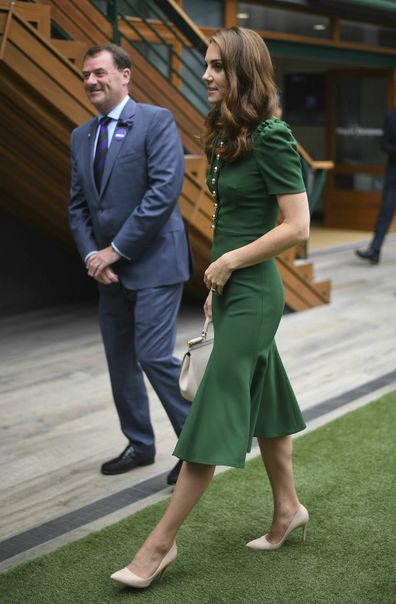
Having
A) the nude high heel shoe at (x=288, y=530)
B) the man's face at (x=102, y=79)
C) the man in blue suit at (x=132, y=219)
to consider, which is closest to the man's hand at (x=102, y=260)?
the man in blue suit at (x=132, y=219)

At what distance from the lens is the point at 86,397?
6.17m

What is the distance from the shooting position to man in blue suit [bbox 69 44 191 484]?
441 centimetres

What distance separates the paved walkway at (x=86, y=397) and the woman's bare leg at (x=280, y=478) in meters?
0.78

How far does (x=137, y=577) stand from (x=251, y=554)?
0.55m

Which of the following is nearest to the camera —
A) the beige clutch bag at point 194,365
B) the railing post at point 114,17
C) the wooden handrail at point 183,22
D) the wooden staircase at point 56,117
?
the beige clutch bag at point 194,365

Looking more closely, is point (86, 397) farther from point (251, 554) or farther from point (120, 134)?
point (251, 554)

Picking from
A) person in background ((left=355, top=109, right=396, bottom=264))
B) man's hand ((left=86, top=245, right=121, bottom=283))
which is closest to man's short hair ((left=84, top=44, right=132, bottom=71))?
man's hand ((left=86, top=245, right=121, bottom=283))

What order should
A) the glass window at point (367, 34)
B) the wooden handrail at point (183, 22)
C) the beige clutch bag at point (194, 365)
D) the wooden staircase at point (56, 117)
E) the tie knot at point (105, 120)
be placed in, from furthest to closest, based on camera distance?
the glass window at point (367, 34), the wooden handrail at point (183, 22), the wooden staircase at point (56, 117), the tie knot at point (105, 120), the beige clutch bag at point (194, 365)

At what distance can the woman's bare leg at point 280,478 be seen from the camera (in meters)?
3.62

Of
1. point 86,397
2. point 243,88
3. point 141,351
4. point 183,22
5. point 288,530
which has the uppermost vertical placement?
point 183,22

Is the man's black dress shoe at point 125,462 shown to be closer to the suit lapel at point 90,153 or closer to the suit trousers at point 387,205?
the suit lapel at point 90,153

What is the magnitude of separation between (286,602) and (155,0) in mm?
5075

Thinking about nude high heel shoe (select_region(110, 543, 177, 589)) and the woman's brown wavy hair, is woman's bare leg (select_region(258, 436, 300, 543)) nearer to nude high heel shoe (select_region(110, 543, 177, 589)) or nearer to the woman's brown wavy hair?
nude high heel shoe (select_region(110, 543, 177, 589))

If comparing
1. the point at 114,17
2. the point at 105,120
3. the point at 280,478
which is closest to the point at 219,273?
the point at 280,478
